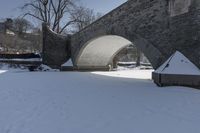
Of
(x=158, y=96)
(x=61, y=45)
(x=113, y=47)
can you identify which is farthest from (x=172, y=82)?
(x=61, y=45)

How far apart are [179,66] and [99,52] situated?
12804mm

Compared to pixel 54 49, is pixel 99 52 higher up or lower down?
lower down

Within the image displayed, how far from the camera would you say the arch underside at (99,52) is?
19225 millimetres

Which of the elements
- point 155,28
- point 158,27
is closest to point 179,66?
point 158,27

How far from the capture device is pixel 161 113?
5770mm

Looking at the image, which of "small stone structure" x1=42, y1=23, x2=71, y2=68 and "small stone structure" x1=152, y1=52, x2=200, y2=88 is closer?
"small stone structure" x1=152, y1=52, x2=200, y2=88

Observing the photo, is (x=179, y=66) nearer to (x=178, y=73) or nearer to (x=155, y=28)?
(x=178, y=73)

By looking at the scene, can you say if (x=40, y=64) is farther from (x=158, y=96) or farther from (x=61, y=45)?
(x=158, y=96)

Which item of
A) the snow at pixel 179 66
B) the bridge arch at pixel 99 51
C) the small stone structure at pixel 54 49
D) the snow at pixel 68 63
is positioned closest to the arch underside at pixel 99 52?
the bridge arch at pixel 99 51

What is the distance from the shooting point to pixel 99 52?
2166 cm

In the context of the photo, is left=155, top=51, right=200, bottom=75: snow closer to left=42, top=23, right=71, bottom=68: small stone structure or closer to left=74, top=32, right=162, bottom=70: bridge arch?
left=74, top=32, right=162, bottom=70: bridge arch

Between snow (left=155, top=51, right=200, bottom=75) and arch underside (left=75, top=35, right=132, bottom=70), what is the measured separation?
8.81m

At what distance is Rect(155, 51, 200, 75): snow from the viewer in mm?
8945

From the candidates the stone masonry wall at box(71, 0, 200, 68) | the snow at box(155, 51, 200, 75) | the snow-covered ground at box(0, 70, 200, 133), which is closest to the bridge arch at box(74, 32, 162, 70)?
the stone masonry wall at box(71, 0, 200, 68)
